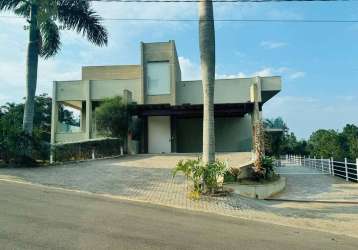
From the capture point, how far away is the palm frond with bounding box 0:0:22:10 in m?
19.1

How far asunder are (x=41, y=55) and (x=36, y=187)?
1070cm

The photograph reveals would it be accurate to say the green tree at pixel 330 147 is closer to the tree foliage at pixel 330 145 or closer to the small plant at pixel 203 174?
the tree foliage at pixel 330 145

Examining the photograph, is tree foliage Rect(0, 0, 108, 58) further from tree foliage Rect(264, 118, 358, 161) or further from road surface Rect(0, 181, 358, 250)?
tree foliage Rect(264, 118, 358, 161)

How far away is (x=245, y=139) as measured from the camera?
104 ft

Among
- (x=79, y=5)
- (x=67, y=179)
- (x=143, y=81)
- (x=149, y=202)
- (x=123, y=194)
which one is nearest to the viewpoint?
(x=149, y=202)

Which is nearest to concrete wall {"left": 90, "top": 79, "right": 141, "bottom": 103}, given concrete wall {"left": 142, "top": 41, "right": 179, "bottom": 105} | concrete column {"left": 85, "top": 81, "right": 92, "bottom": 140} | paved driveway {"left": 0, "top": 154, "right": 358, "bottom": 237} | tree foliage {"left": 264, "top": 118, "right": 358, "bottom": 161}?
concrete column {"left": 85, "top": 81, "right": 92, "bottom": 140}

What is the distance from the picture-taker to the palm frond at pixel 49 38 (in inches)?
798

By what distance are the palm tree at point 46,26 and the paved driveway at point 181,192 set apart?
4.04 meters

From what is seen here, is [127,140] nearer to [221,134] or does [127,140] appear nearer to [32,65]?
[221,134]

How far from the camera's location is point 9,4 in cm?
1925

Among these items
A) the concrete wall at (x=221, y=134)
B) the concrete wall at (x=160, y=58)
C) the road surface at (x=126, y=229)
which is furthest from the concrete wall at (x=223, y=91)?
the road surface at (x=126, y=229)

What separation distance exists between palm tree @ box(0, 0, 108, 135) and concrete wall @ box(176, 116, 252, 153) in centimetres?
1293

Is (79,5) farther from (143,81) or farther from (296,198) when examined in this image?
(296,198)

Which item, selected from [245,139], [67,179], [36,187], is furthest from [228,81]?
[36,187]
